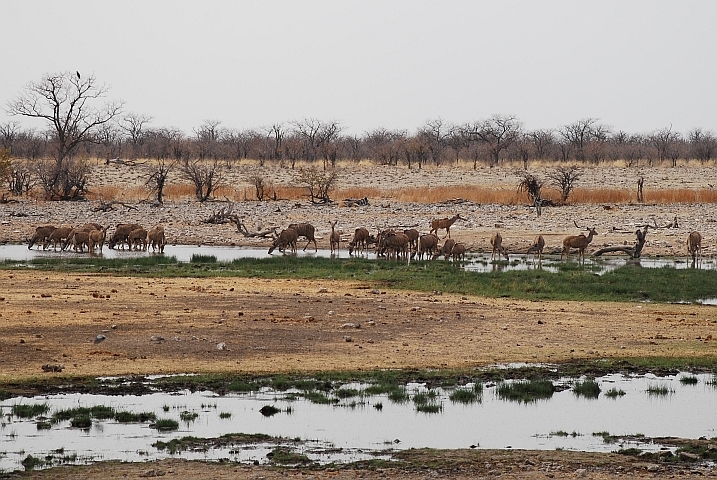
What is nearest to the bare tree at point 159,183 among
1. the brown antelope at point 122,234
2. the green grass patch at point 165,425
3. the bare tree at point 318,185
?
the bare tree at point 318,185

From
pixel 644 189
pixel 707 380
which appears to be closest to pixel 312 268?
pixel 707 380

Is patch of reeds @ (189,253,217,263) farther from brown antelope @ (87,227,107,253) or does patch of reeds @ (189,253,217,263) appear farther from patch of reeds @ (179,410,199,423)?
patch of reeds @ (179,410,199,423)

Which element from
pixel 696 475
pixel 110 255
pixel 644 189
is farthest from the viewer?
pixel 644 189

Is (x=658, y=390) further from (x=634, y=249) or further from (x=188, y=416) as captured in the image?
(x=634, y=249)

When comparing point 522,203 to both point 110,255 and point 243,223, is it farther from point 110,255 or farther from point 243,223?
point 110,255

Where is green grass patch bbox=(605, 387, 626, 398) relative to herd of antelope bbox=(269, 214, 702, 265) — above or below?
below

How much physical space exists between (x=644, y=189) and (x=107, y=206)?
28864 mm

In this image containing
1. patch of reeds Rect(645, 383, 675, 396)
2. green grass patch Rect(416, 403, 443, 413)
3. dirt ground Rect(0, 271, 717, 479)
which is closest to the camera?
dirt ground Rect(0, 271, 717, 479)

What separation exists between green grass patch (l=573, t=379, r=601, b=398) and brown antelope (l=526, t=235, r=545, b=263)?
628 inches

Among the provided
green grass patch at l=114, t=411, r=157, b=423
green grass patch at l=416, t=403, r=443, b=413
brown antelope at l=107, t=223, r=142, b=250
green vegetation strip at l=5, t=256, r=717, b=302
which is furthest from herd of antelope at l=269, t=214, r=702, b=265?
green grass patch at l=114, t=411, r=157, b=423

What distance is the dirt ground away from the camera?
9.38 m

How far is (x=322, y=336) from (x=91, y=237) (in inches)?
732

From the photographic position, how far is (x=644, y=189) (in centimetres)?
5547

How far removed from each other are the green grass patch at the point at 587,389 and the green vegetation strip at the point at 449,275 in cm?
852
